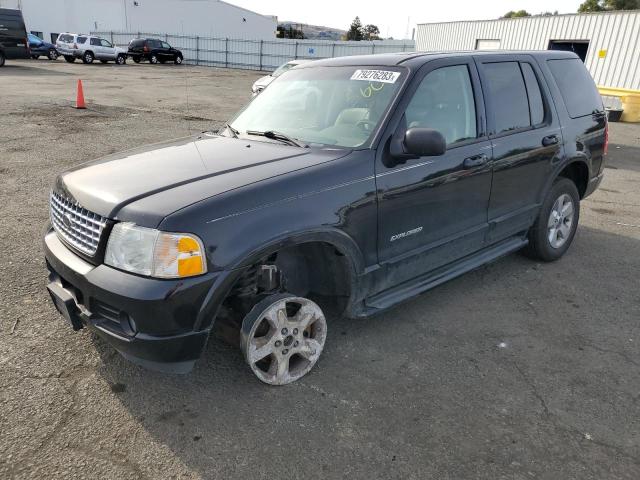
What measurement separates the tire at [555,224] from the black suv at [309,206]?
0.06m

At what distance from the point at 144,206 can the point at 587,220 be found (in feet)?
18.4

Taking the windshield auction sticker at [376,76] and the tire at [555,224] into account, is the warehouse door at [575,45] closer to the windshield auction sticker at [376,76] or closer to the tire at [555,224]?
the tire at [555,224]

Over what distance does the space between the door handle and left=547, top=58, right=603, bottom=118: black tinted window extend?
148cm

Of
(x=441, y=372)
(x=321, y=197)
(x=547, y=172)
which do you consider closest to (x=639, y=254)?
(x=547, y=172)

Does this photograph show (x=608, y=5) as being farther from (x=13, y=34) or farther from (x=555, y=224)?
(x=555, y=224)

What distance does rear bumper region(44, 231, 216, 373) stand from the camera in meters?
2.45

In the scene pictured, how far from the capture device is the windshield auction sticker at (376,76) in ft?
11.4

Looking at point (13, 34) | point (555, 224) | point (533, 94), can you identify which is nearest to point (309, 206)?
point (533, 94)

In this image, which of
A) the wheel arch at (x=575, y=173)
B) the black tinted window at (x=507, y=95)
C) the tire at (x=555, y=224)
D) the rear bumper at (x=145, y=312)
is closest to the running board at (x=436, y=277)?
the tire at (x=555, y=224)

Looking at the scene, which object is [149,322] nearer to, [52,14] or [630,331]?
[630,331]

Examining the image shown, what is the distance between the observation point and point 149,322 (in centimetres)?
246

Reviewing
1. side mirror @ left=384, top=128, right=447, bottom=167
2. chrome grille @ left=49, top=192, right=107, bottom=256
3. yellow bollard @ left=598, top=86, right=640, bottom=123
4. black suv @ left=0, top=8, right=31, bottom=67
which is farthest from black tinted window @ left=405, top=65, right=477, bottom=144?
black suv @ left=0, top=8, right=31, bottom=67

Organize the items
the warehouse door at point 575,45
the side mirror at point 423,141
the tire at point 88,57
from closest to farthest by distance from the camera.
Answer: the side mirror at point 423,141 < the warehouse door at point 575,45 < the tire at point 88,57

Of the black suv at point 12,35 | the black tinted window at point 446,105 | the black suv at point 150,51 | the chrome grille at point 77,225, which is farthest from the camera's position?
the black suv at point 150,51
